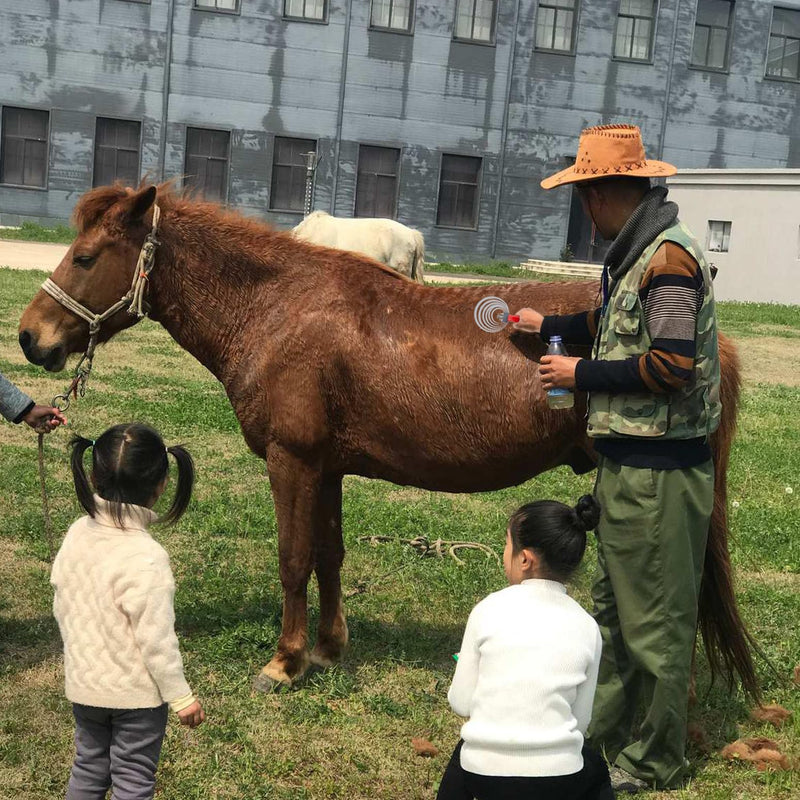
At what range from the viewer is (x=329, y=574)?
5.36 meters

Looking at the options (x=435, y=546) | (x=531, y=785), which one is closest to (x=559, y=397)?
(x=531, y=785)

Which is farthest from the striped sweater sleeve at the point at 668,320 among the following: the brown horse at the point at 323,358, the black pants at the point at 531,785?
the black pants at the point at 531,785

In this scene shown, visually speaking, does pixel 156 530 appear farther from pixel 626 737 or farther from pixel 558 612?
pixel 558 612

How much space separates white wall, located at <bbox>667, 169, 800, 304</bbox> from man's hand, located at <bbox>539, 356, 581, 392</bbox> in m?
23.4

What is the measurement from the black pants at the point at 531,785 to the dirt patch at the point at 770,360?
11.4 m

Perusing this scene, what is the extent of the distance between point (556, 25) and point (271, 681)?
30.3 meters

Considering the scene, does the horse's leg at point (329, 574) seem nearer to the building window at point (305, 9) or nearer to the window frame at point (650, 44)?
the building window at point (305, 9)

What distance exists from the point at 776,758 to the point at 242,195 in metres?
28.2

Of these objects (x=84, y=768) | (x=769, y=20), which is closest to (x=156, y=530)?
(x=84, y=768)

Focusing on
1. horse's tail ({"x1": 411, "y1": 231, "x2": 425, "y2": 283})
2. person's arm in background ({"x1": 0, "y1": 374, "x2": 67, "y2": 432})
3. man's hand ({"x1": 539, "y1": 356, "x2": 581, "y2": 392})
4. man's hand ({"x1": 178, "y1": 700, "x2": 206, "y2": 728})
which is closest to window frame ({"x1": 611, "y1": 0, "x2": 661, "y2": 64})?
horse's tail ({"x1": 411, "y1": 231, "x2": 425, "y2": 283})

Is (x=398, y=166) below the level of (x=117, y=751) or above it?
above

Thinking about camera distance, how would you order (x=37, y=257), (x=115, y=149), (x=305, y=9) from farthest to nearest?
(x=115, y=149) < (x=305, y=9) < (x=37, y=257)

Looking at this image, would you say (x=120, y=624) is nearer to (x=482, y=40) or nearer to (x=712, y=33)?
(x=482, y=40)

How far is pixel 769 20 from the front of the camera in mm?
33469
